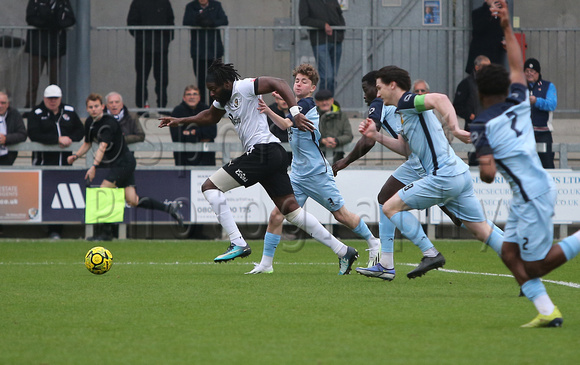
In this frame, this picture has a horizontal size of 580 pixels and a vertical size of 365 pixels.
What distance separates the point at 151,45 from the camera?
17.4m

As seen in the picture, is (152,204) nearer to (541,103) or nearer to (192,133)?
(192,133)

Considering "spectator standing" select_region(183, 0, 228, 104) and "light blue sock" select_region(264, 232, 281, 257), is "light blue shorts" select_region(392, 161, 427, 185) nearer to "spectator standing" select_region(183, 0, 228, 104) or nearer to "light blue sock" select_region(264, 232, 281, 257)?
"light blue sock" select_region(264, 232, 281, 257)

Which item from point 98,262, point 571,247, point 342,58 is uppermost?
point 342,58

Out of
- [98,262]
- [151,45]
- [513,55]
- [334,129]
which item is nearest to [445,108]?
[513,55]

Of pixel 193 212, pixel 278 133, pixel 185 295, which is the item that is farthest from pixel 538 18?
pixel 185 295

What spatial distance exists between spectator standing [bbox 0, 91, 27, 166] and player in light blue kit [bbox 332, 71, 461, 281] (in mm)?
7842

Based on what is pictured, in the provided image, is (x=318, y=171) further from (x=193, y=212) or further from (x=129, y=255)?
(x=193, y=212)

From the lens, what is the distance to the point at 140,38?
57.2ft

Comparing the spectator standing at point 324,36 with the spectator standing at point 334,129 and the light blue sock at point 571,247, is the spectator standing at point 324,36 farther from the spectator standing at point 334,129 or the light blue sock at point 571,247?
the light blue sock at point 571,247

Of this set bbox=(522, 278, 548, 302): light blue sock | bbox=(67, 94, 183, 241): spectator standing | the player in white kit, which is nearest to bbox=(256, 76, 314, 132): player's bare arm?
the player in white kit

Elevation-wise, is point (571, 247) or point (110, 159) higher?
point (110, 159)

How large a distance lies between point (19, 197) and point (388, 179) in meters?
8.19

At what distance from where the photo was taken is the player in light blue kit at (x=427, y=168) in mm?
7961

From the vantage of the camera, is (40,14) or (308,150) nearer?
(308,150)
